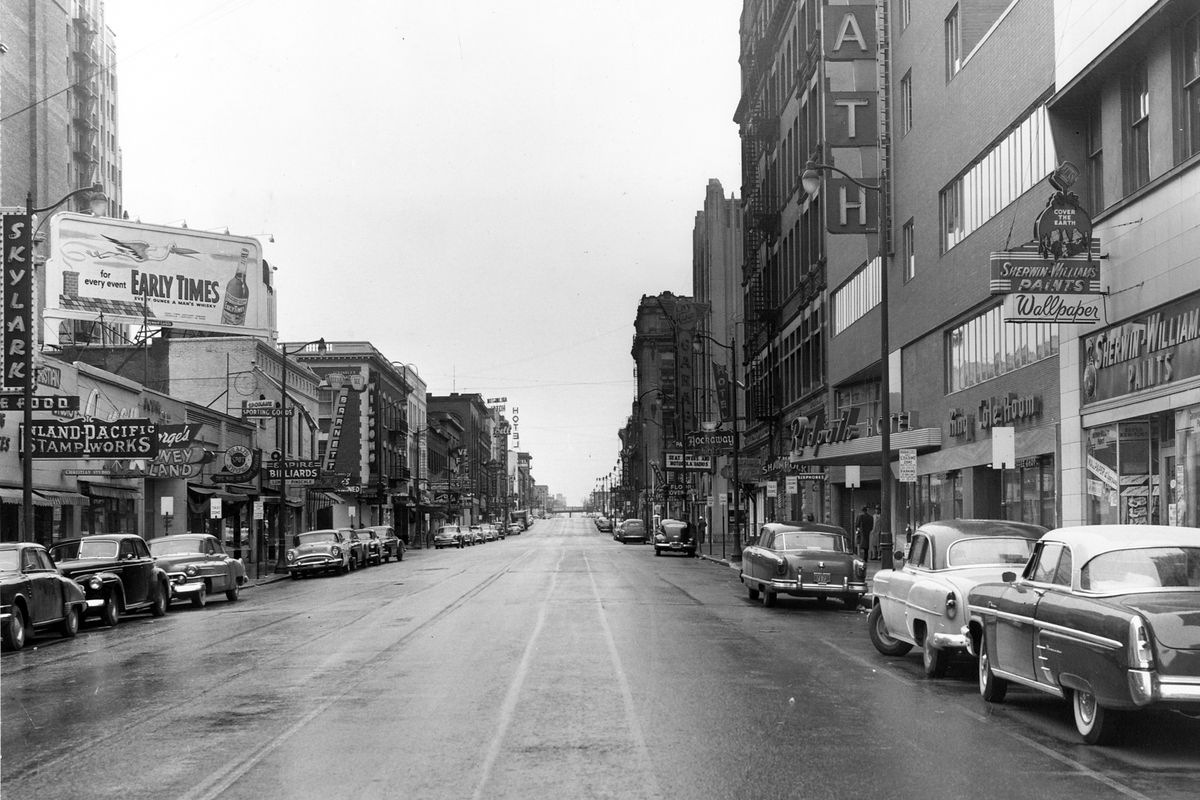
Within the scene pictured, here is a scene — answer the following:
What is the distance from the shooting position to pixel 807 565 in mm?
24938

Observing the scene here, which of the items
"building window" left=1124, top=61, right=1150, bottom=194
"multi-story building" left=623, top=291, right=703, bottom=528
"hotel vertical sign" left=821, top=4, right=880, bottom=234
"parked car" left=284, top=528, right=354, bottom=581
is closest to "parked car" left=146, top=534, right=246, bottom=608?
"parked car" left=284, top=528, right=354, bottom=581

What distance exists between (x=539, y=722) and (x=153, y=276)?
52144mm

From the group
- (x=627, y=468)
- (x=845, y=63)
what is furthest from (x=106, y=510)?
(x=627, y=468)

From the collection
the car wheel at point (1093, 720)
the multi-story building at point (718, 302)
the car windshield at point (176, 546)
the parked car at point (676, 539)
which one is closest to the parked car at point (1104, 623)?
the car wheel at point (1093, 720)

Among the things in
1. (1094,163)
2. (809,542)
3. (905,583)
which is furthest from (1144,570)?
(1094,163)

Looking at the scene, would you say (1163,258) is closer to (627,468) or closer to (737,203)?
(737,203)

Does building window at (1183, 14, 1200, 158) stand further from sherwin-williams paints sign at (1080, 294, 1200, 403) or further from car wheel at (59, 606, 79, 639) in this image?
car wheel at (59, 606, 79, 639)

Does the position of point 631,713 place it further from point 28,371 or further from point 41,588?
point 28,371

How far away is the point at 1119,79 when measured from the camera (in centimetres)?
2333

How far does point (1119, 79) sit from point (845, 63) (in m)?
20.9

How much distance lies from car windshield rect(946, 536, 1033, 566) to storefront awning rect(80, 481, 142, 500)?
102 ft

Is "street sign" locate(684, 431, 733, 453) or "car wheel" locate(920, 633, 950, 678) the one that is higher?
"street sign" locate(684, 431, 733, 453)

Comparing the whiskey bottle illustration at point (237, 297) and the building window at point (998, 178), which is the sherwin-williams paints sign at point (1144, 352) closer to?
the building window at point (998, 178)

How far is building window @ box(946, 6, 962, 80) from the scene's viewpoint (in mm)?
34562
